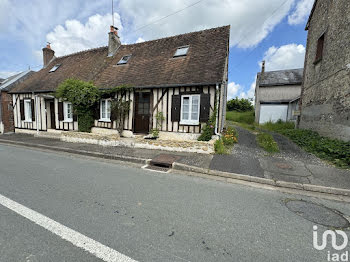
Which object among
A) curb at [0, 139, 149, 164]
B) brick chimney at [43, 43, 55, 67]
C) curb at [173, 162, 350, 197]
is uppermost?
brick chimney at [43, 43, 55, 67]

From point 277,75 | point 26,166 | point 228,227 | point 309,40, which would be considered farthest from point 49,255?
point 277,75

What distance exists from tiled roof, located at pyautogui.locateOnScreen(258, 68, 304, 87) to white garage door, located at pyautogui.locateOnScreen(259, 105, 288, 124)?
3.24m

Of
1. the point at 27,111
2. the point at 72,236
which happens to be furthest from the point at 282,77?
the point at 27,111

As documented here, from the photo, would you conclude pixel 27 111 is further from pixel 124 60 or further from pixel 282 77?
pixel 282 77

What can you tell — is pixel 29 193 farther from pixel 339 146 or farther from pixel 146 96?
pixel 339 146

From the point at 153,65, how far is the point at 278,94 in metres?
17.6

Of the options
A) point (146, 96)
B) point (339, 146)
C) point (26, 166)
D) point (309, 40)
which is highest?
point (309, 40)

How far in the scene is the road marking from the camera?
1.83m

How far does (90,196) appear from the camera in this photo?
10.6ft

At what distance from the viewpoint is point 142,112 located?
28.3ft

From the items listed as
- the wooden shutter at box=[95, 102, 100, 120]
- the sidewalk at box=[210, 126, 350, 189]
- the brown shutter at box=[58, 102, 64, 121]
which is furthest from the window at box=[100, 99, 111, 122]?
the sidewalk at box=[210, 126, 350, 189]

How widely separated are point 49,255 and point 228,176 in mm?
3925

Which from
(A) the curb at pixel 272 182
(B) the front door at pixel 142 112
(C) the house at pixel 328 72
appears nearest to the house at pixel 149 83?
(B) the front door at pixel 142 112

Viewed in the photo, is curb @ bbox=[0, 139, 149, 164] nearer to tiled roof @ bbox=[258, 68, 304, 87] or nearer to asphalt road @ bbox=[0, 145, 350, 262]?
asphalt road @ bbox=[0, 145, 350, 262]
